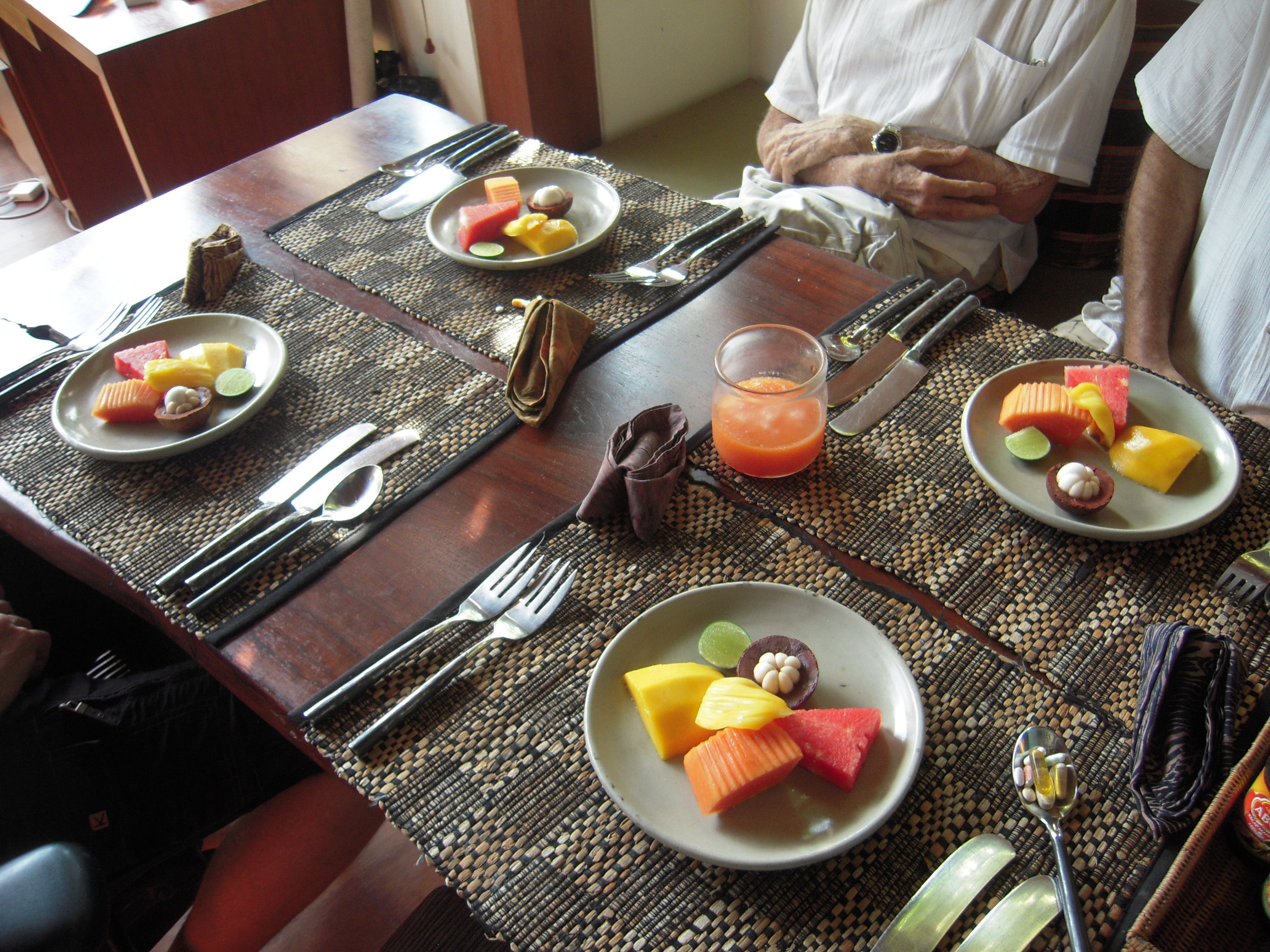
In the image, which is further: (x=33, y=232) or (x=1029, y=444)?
(x=33, y=232)

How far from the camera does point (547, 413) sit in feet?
3.47

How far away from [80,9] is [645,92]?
1.86m

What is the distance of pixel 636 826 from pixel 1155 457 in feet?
2.19

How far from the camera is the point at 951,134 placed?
1815mm

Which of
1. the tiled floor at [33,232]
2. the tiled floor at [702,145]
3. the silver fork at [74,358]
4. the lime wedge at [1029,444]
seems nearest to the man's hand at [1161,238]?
the lime wedge at [1029,444]

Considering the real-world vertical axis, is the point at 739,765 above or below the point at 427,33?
above

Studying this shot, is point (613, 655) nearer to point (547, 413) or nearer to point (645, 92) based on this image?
point (547, 413)

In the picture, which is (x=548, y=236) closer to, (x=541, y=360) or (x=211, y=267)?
(x=541, y=360)

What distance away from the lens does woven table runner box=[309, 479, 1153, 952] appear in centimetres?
63

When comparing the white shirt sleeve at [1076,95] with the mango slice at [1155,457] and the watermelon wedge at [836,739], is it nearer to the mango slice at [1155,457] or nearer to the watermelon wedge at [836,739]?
the mango slice at [1155,457]

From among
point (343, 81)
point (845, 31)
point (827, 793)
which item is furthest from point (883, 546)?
point (343, 81)

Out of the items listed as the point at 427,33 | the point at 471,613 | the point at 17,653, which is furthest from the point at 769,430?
the point at 427,33

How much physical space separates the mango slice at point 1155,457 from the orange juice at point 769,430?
13.0 inches

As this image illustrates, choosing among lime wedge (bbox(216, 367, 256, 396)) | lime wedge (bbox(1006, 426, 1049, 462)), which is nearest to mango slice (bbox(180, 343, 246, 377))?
lime wedge (bbox(216, 367, 256, 396))
